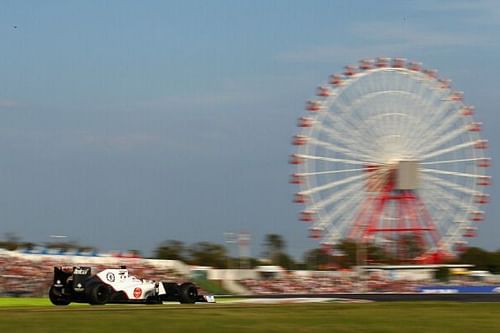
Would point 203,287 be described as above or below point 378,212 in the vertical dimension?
below

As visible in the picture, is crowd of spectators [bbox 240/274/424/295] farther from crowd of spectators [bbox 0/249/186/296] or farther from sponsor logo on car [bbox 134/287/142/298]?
sponsor logo on car [bbox 134/287/142/298]

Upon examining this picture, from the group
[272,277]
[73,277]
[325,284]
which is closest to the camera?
[73,277]

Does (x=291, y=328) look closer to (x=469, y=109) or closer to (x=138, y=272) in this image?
(x=138, y=272)

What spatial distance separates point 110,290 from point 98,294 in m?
0.71

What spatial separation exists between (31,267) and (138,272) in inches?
345

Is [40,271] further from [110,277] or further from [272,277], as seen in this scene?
[110,277]

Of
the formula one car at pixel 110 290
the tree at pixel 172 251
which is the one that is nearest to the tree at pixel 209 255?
the tree at pixel 172 251

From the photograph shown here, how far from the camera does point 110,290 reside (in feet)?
137

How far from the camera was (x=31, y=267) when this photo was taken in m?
70.2

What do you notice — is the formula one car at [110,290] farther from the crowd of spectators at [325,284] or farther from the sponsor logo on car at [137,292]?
the crowd of spectators at [325,284]

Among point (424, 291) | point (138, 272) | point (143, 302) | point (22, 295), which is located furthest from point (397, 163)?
point (143, 302)

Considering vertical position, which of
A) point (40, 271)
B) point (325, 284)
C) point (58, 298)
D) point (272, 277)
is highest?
point (272, 277)

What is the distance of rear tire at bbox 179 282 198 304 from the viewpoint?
141 feet

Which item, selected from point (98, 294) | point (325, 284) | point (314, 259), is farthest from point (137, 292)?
point (314, 259)
